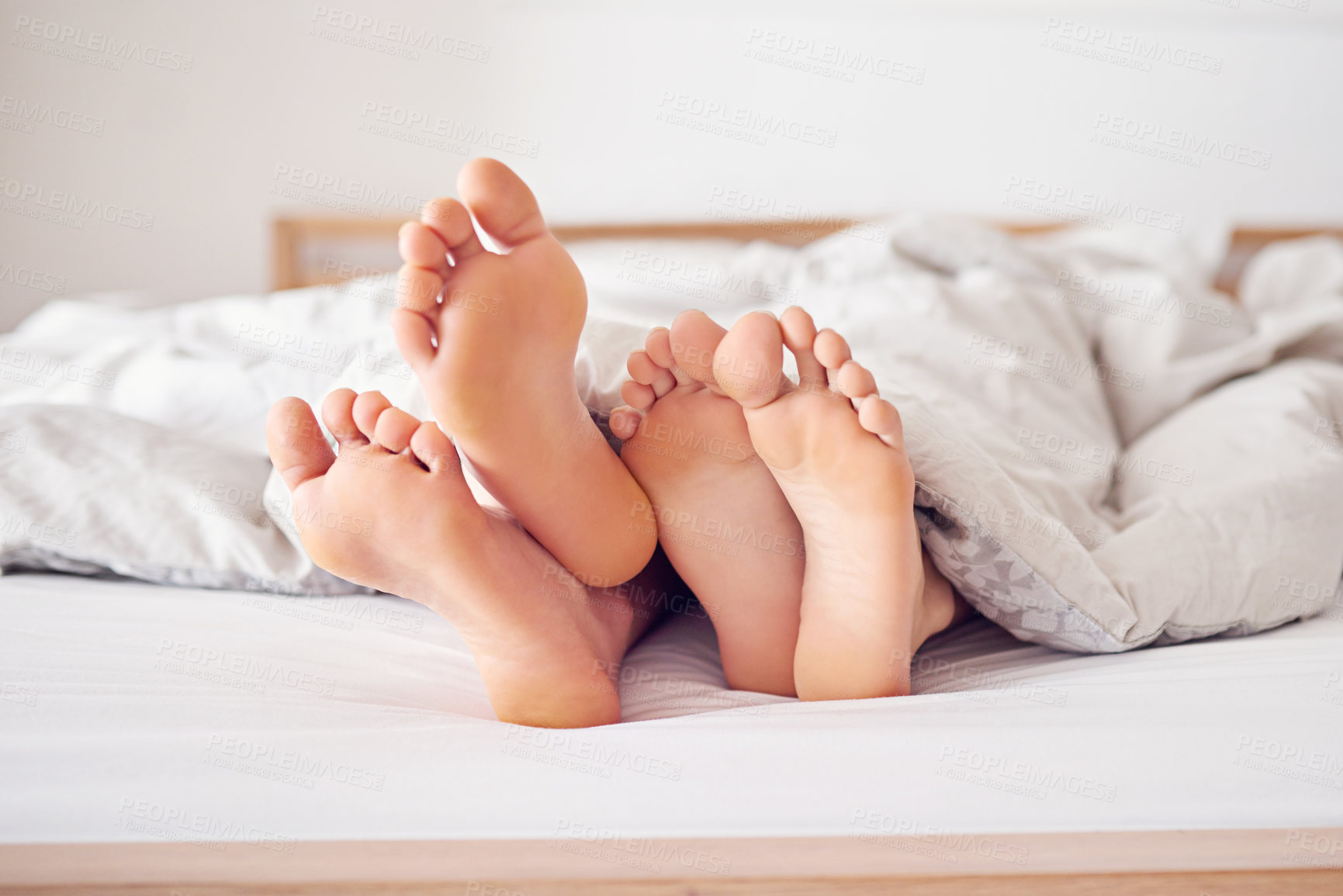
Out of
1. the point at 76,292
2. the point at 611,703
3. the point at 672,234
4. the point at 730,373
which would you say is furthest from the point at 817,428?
the point at 76,292

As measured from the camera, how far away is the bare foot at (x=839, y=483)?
0.61m

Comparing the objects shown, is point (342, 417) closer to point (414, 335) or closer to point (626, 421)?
point (414, 335)

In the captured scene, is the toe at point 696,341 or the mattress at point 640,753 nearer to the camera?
the mattress at point 640,753

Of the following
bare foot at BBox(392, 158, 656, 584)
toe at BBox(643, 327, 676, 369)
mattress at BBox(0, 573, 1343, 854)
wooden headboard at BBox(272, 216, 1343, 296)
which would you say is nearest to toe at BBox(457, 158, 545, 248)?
bare foot at BBox(392, 158, 656, 584)

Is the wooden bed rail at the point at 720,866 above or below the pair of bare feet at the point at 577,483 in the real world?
below

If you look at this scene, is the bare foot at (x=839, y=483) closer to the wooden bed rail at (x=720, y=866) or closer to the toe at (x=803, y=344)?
the toe at (x=803, y=344)

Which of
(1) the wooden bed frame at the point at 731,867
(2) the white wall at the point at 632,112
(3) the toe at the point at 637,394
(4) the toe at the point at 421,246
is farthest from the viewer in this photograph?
(2) the white wall at the point at 632,112

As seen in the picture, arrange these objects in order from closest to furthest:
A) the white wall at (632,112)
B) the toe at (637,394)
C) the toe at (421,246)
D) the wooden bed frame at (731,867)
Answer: the wooden bed frame at (731,867) < the toe at (421,246) < the toe at (637,394) < the white wall at (632,112)

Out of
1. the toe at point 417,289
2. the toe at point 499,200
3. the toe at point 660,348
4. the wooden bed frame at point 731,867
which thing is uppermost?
the toe at point 499,200

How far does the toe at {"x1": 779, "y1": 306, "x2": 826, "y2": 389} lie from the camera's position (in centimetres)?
61

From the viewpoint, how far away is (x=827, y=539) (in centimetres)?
64

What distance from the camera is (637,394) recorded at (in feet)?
2.22

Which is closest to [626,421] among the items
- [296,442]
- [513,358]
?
[513,358]

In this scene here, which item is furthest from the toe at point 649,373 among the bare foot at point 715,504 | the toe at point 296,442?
the toe at point 296,442
